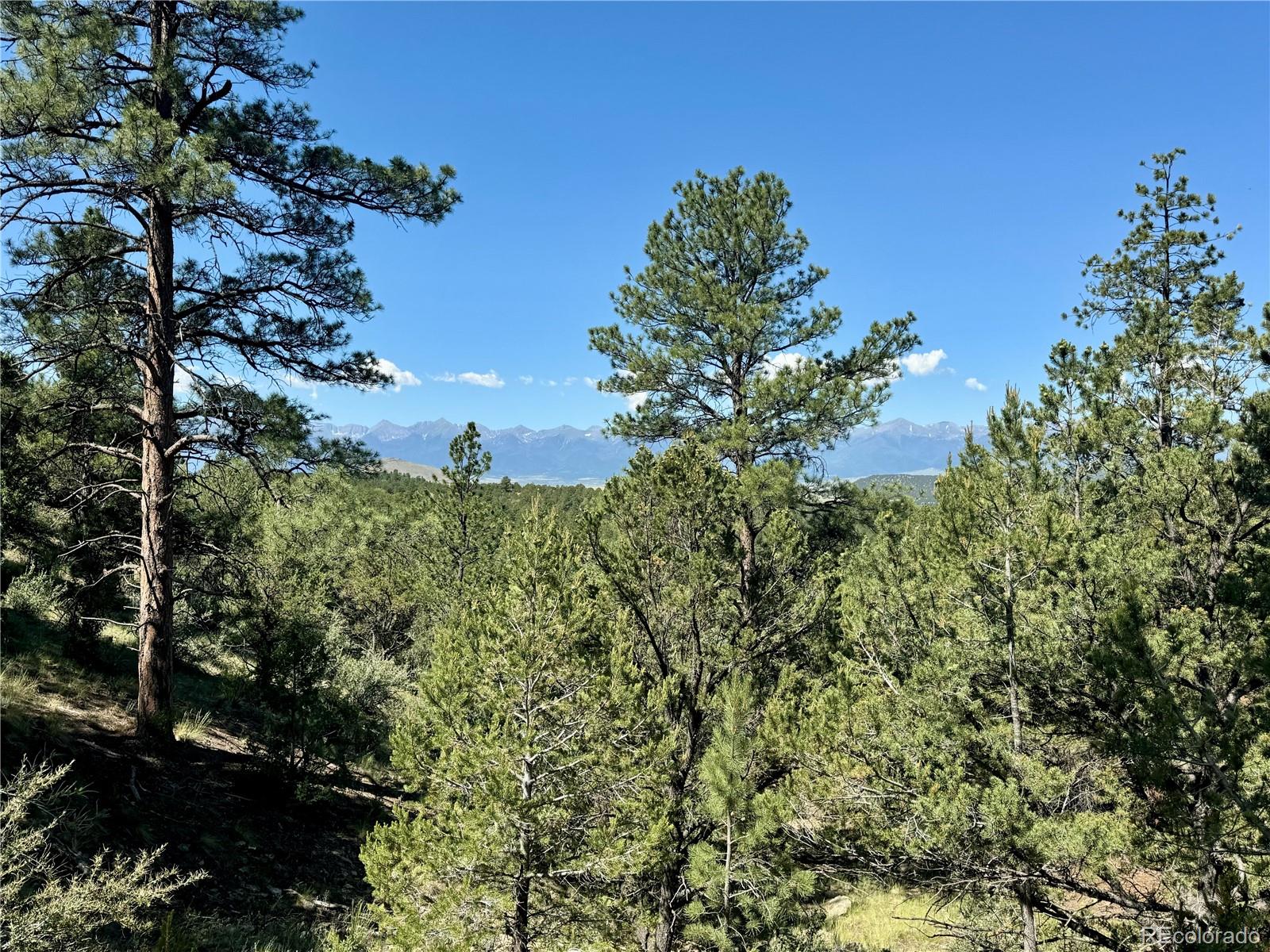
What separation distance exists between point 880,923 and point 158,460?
1553cm

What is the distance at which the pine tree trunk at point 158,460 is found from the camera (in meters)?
8.16

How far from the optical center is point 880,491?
13.4m

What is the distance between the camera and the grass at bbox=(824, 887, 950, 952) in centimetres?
1118

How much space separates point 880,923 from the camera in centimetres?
1258

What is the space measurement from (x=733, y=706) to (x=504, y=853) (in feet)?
9.48

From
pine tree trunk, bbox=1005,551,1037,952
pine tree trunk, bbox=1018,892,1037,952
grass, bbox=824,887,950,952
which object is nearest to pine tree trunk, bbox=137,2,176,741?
pine tree trunk, bbox=1005,551,1037,952

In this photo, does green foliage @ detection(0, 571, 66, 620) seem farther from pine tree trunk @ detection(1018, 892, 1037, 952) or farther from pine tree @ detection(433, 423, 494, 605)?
pine tree trunk @ detection(1018, 892, 1037, 952)

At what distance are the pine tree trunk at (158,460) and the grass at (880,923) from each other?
448 inches

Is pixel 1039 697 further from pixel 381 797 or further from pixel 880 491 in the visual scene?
pixel 381 797

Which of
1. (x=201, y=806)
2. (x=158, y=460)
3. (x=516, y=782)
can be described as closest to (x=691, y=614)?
(x=516, y=782)

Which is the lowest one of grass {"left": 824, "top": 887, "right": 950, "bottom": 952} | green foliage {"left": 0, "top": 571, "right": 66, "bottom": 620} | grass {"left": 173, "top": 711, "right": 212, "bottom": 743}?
grass {"left": 824, "top": 887, "right": 950, "bottom": 952}

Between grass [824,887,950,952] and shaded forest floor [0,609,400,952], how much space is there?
873 centimetres

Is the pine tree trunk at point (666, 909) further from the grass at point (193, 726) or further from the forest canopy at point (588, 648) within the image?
the grass at point (193, 726)

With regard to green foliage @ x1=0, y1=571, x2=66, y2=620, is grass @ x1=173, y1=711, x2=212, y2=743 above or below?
below
